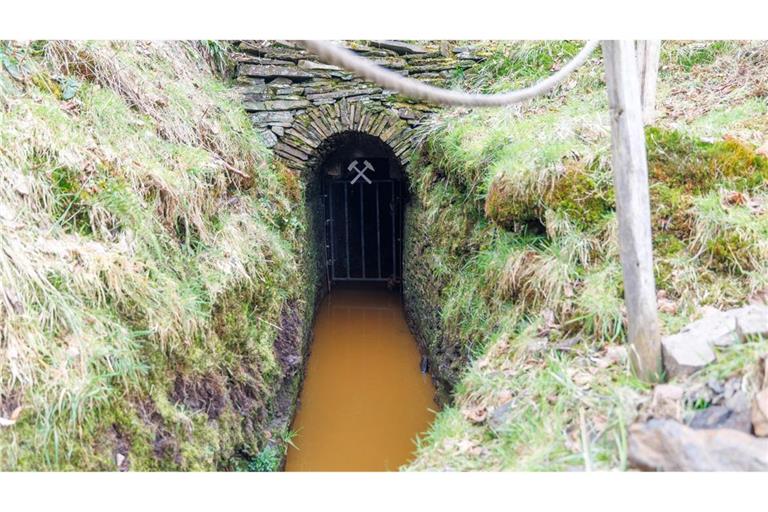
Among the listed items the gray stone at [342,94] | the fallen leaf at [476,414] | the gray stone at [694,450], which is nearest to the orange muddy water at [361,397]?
the fallen leaf at [476,414]

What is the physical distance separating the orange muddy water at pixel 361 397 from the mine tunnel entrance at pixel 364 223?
1.71 meters

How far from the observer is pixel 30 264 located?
6.69ft

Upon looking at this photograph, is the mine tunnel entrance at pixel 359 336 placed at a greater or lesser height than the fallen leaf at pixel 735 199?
lesser

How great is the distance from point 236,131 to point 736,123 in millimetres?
4166

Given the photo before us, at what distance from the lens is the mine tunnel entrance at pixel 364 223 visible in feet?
26.8

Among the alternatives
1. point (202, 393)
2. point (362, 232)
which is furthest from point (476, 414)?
point (362, 232)

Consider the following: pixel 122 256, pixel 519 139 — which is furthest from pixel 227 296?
pixel 519 139

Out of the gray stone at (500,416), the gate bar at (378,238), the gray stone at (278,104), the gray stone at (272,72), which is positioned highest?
the gray stone at (272,72)

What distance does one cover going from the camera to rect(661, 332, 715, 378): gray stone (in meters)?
1.85

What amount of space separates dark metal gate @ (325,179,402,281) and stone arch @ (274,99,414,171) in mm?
2714

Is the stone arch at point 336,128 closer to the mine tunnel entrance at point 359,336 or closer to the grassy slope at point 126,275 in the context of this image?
the mine tunnel entrance at point 359,336

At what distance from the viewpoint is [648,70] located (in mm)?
3471

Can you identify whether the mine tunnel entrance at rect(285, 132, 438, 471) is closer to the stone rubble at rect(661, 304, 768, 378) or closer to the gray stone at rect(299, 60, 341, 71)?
the gray stone at rect(299, 60, 341, 71)

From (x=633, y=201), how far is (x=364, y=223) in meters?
6.89
